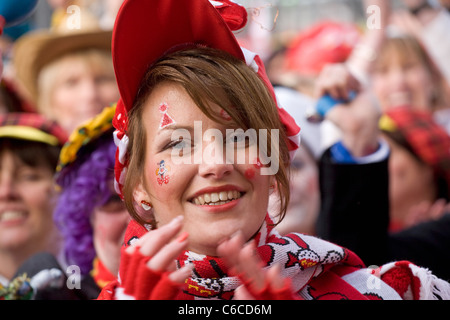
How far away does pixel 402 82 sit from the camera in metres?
3.76

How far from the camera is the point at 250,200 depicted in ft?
4.12

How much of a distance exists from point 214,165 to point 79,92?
2.23 m

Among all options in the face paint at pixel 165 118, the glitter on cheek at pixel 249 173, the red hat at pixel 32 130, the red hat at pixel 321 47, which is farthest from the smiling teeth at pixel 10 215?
the red hat at pixel 321 47

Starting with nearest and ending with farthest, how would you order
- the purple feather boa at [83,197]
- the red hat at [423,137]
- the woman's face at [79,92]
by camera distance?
1. the purple feather boa at [83,197]
2. the red hat at [423,137]
3. the woman's face at [79,92]

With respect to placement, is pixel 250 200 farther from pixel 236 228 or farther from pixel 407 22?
pixel 407 22

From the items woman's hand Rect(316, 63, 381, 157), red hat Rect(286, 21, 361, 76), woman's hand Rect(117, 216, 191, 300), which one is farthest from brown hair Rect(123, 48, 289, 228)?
red hat Rect(286, 21, 361, 76)

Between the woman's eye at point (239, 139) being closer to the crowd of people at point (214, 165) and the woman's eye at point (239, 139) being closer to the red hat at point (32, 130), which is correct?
the crowd of people at point (214, 165)

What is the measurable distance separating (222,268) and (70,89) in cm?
234

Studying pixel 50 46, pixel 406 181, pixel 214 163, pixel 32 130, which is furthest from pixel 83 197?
pixel 406 181

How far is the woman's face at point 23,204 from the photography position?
231 cm

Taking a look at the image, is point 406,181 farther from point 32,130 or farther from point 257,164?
point 257,164

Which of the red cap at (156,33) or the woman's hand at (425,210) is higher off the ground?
the red cap at (156,33)

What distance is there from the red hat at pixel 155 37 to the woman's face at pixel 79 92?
1812mm

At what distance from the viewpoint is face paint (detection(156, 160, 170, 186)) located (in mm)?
1233
